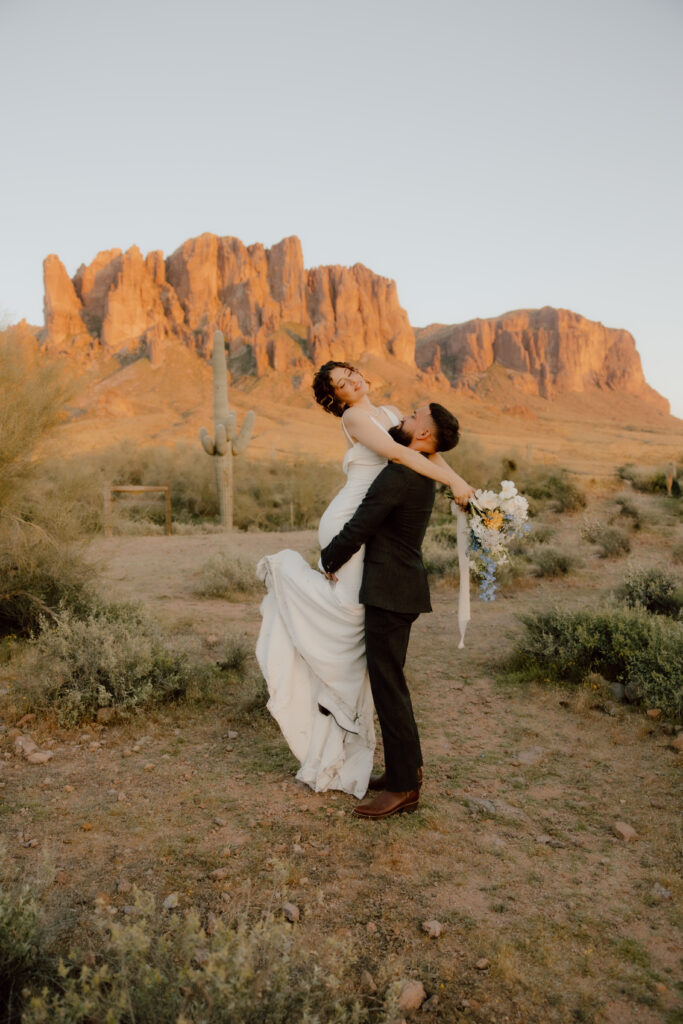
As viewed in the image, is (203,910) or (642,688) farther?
(642,688)

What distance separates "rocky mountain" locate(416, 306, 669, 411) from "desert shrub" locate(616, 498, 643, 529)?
Answer: 8478cm

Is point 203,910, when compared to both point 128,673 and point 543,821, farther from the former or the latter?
point 128,673

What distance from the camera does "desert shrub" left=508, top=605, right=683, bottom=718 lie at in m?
4.96

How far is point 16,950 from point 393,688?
1946 mm

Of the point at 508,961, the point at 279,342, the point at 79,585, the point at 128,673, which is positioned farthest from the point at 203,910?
the point at 279,342

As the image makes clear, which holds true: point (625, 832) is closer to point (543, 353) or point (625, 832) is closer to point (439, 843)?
point (439, 843)

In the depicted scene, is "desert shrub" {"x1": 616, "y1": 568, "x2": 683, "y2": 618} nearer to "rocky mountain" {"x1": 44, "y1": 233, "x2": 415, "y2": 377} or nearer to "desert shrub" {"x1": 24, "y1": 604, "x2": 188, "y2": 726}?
"desert shrub" {"x1": 24, "y1": 604, "x2": 188, "y2": 726}

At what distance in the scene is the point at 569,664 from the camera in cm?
568

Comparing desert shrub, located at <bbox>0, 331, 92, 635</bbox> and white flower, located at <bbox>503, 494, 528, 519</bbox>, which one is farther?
desert shrub, located at <bbox>0, 331, 92, 635</bbox>

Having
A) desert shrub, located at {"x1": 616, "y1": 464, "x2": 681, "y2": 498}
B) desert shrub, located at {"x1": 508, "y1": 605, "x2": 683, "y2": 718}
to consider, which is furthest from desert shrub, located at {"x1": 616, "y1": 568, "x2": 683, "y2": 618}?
desert shrub, located at {"x1": 616, "y1": 464, "x2": 681, "y2": 498}

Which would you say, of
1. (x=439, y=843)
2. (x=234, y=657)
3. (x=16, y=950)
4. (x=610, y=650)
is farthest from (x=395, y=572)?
(x=610, y=650)

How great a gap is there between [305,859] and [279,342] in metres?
84.2

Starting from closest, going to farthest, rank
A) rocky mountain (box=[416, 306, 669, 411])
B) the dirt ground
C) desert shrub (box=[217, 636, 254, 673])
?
the dirt ground
desert shrub (box=[217, 636, 254, 673])
rocky mountain (box=[416, 306, 669, 411])

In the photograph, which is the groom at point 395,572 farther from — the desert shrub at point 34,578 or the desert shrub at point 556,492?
the desert shrub at point 556,492
